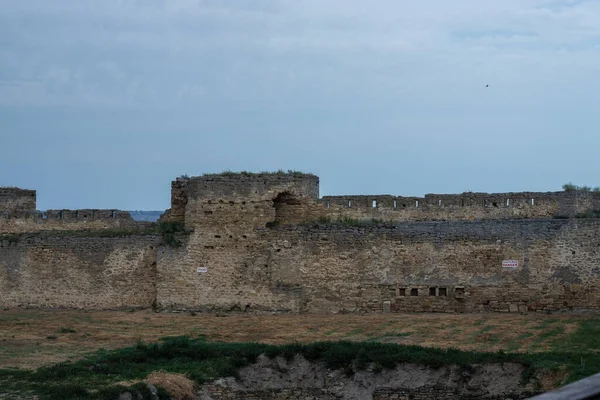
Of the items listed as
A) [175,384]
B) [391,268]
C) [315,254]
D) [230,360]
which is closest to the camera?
[175,384]

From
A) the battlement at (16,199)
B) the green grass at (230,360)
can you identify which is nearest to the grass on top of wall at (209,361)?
the green grass at (230,360)

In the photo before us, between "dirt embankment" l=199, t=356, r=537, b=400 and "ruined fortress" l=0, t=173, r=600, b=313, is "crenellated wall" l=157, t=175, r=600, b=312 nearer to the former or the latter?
"ruined fortress" l=0, t=173, r=600, b=313

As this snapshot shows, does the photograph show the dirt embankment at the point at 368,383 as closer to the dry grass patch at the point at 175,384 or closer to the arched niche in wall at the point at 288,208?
the dry grass patch at the point at 175,384

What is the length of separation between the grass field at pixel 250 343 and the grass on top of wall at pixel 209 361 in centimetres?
2

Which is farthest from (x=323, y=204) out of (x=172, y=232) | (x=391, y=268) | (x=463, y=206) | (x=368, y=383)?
(x=368, y=383)

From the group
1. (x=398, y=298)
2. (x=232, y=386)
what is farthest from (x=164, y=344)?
(x=398, y=298)

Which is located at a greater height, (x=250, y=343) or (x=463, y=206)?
(x=463, y=206)

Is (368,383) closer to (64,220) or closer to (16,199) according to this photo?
(64,220)

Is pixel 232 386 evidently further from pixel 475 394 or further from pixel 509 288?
pixel 509 288

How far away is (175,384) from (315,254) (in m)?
8.73

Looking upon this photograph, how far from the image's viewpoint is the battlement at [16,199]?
27109mm

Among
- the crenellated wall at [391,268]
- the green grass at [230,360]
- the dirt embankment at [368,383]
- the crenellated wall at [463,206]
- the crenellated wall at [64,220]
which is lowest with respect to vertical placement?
the dirt embankment at [368,383]

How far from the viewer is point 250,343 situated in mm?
17672

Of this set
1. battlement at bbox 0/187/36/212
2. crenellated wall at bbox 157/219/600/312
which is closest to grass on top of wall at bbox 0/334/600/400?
crenellated wall at bbox 157/219/600/312
